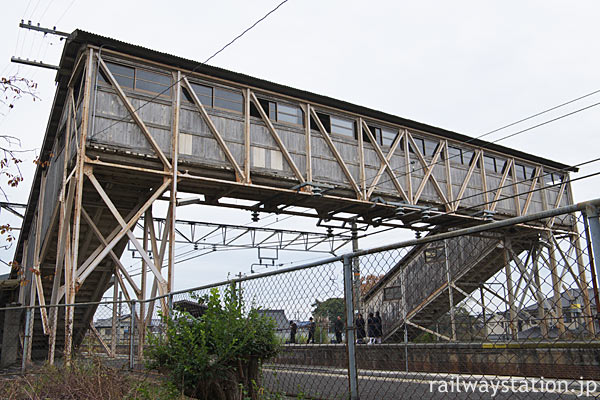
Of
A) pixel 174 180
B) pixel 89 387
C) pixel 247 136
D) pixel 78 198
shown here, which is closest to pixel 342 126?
pixel 247 136

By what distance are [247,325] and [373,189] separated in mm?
15440

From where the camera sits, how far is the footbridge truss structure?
51.5 feet

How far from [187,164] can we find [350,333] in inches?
500

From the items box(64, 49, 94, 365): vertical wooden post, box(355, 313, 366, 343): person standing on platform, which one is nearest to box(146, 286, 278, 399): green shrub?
box(355, 313, 366, 343): person standing on platform

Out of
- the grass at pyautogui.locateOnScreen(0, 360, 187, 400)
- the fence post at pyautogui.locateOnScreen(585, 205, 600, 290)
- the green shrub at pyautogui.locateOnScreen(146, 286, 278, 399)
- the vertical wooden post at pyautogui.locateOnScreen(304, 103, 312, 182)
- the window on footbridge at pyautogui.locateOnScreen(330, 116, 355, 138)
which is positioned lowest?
the grass at pyautogui.locateOnScreen(0, 360, 187, 400)

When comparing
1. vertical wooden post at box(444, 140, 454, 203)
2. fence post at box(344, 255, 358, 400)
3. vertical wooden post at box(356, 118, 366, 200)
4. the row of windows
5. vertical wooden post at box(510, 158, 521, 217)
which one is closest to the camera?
fence post at box(344, 255, 358, 400)

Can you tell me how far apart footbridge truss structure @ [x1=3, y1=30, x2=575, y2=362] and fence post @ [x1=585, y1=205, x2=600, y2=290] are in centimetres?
1226

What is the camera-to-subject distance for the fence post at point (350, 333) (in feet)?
16.2

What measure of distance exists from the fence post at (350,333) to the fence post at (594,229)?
2.32m

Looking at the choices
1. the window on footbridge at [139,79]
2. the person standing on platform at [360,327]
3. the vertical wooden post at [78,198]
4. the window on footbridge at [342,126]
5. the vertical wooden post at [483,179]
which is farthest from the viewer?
the vertical wooden post at [483,179]

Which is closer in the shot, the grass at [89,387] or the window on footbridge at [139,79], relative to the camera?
the grass at [89,387]

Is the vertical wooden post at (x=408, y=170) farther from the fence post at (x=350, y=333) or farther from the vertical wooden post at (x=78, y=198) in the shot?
the fence post at (x=350, y=333)

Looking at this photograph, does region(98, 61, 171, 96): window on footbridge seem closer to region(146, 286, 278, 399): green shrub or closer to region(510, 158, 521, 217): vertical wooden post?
region(146, 286, 278, 399): green shrub

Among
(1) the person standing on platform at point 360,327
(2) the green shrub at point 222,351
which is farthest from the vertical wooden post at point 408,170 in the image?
(2) the green shrub at point 222,351
